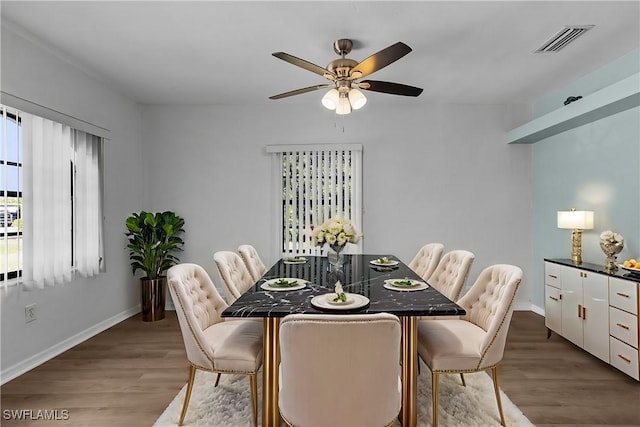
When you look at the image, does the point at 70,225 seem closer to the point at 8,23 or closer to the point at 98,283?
the point at 98,283

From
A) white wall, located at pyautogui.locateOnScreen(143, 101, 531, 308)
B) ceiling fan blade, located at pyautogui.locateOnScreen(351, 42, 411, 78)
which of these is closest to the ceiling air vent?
ceiling fan blade, located at pyautogui.locateOnScreen(351, 42, 411, 78)

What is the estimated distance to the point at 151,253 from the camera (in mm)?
4391

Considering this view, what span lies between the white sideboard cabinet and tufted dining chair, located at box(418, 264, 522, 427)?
50.9 inches

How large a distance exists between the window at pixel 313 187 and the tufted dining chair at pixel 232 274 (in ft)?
5.76

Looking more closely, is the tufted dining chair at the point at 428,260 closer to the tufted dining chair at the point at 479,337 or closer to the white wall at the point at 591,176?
the tufted dining chair at the point at 479,337

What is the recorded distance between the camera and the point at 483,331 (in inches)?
94.2

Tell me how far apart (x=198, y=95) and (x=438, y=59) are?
2.86m

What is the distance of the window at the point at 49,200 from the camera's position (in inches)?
113

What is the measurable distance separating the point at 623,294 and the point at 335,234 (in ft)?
7.57

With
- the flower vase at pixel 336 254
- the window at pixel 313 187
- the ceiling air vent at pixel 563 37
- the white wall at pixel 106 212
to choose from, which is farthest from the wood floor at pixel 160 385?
the ceiling air vent at pixel 563 37

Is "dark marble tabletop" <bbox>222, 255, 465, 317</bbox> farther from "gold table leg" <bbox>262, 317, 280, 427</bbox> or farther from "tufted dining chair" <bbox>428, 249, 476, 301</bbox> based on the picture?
"tufted dining chair" <bbox>428, 249, 476, 301</bbox>

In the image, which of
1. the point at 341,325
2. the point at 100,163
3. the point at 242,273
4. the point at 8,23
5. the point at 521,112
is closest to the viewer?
the point at 341,325

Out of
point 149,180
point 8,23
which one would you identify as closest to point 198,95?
point 149,180

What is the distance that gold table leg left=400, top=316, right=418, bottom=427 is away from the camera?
6.47 feet
